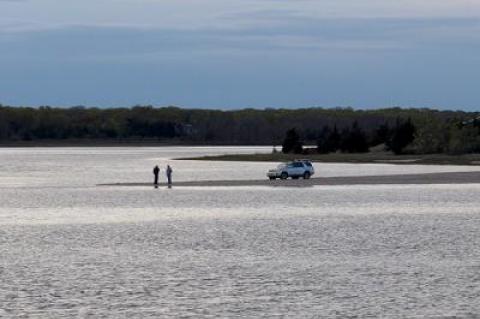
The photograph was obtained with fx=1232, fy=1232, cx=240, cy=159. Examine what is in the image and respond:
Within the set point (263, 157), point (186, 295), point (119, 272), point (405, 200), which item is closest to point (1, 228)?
point (119, 272)

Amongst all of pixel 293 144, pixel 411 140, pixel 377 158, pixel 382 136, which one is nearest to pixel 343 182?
pixel 377 158

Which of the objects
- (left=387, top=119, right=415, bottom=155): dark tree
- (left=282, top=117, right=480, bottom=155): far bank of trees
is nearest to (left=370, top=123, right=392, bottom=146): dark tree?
(left=282, top=117, right=480, bottom=155): far bank of trees

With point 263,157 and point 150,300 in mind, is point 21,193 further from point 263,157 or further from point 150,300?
point 263,157

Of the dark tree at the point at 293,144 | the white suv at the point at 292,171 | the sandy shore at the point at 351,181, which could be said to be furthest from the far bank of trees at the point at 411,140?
the white suv at the point at 292,171

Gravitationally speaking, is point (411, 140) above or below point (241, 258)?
above

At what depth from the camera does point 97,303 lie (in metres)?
25.0

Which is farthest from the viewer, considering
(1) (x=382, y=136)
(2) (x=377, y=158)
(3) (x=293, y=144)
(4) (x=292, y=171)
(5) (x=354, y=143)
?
(1) (x=382, y=136)

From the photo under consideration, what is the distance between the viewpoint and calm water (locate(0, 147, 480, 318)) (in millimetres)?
24719

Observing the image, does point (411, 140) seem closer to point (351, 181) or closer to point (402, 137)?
point (402, 137)

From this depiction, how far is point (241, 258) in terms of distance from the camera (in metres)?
33.2

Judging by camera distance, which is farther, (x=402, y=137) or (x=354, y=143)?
(x=354, y=143)

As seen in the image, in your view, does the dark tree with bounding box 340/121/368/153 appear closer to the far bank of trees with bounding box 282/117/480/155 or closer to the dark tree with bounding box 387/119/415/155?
the far bank of trees with bounding box 282/117/480/155

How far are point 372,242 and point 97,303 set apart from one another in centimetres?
1455

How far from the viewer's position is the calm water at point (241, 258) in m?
24.7
